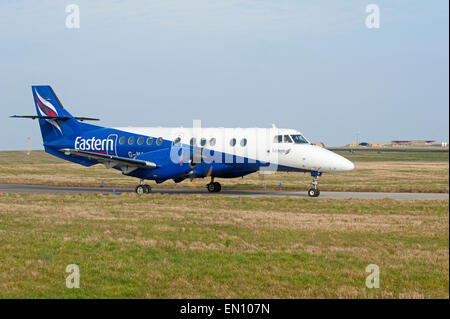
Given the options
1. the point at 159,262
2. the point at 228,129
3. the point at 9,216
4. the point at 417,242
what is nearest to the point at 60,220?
the point at 9,216

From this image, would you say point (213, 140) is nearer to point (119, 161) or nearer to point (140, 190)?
point (140, 190)

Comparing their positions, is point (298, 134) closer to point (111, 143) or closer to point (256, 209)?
point (256, 209)

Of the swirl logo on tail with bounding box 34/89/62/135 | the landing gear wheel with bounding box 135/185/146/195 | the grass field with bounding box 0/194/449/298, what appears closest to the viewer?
the grass field with bounding box 0/194/449/298

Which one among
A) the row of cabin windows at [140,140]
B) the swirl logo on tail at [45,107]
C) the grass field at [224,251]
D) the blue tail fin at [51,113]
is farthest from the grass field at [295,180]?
the grass field at [224,251]

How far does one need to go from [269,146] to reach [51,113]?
14660 mm

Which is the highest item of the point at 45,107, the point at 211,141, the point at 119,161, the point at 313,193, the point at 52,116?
the point at 45,107

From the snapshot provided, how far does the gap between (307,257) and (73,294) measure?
5527mm

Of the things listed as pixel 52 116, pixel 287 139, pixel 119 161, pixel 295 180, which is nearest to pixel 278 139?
pixel 287 139

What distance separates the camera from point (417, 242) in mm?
14758

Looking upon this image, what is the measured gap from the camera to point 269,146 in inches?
1143

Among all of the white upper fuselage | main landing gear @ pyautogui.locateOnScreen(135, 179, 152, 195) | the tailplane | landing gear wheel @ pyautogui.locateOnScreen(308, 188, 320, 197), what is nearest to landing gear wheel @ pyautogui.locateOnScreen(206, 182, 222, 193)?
the white upper fuselage

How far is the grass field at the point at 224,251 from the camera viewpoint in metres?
10.4

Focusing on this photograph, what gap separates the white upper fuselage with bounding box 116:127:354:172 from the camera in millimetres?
27891

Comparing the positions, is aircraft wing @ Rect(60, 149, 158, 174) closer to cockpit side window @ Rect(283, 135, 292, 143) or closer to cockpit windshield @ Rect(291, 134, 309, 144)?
cockpit side window @ Rect(283, 135, 292, 143)
